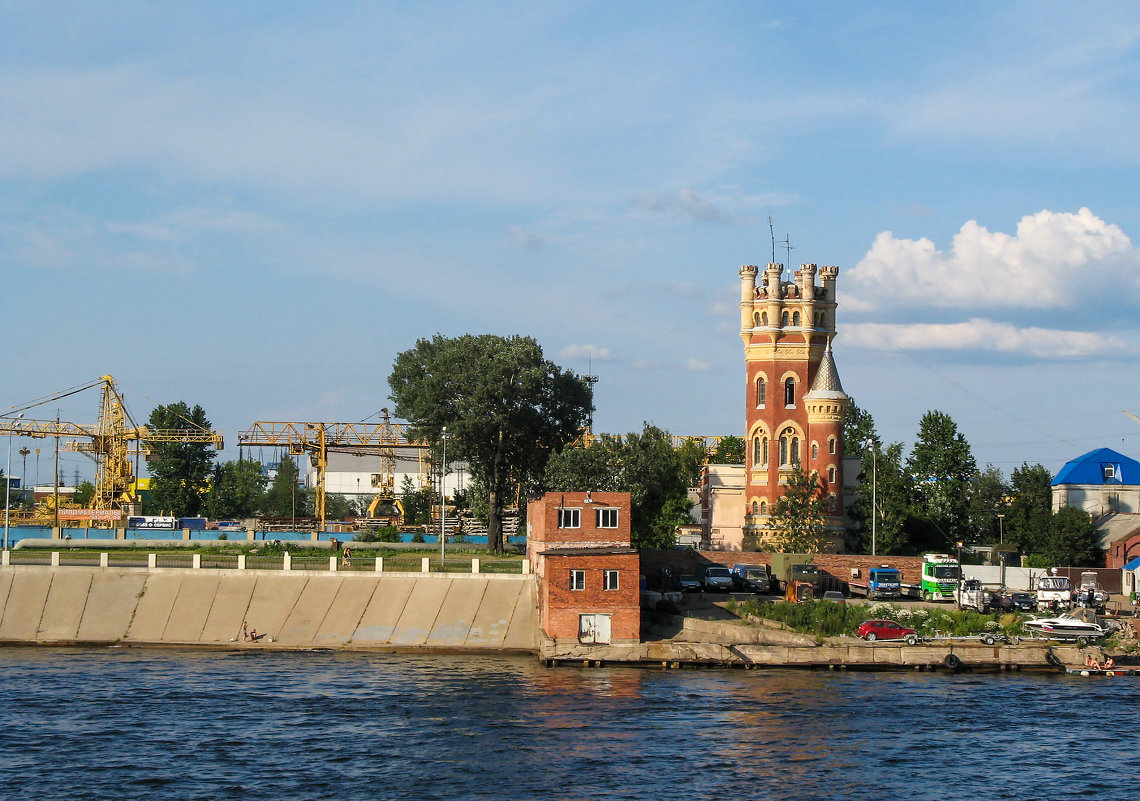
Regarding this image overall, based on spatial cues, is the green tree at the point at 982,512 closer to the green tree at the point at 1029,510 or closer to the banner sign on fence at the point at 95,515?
the green tree at the point at 1029,510

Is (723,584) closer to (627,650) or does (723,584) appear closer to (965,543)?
(627,650)

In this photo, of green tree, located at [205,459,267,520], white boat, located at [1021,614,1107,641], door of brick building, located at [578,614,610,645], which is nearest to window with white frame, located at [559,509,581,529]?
door of brick building, located at [578,614,610,645]

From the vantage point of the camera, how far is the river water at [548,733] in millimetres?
40188

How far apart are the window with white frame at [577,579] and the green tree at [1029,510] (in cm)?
4782

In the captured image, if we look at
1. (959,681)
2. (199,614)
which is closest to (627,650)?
(959,681)

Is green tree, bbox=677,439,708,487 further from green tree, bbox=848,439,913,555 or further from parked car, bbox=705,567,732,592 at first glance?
parked car, bbox=705,567,732,592

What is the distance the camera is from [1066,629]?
65.4 meters

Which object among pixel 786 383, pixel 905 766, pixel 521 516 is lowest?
pixel 905 766

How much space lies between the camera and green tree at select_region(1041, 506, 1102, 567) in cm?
9269

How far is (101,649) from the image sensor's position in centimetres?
6750

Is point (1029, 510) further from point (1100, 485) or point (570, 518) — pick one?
point (570, 518)

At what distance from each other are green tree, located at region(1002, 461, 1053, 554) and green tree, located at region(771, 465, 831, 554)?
17599 mm

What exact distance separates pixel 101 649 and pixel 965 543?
224ft

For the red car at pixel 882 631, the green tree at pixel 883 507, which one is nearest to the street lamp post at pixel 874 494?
the green tree at pixel 883 507
